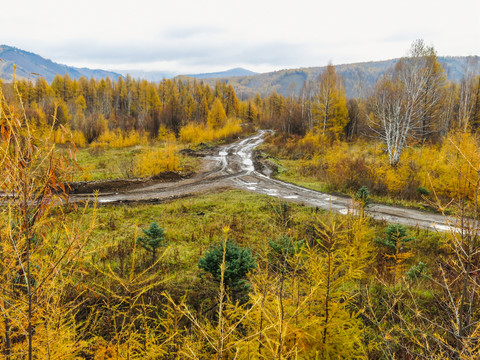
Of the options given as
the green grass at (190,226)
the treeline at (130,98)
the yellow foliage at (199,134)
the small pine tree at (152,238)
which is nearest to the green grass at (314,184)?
the green grass at (190,226)

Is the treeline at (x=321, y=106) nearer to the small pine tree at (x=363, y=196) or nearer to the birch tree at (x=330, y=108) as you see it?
the birch tree at (x=330, y=108)

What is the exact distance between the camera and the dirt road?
539 inches

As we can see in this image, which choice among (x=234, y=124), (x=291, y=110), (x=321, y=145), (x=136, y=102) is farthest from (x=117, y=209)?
(x=136, y=102)

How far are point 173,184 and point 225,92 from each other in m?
66.5

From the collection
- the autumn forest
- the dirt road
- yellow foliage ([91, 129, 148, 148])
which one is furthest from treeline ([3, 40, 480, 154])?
the dirt road

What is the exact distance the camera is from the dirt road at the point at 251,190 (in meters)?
13.7

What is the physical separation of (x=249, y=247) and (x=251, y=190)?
8.72 m

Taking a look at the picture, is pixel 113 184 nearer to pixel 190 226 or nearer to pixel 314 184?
pixel 190 226

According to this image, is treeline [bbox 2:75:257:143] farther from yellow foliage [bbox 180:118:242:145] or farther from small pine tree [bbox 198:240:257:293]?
small pine tree [bbox 198:240:257:293]

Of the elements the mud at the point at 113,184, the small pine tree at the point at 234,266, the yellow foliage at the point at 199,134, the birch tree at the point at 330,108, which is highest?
the birch tree at the point at 330,108

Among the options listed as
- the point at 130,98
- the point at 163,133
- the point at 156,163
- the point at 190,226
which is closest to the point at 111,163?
the point at 156,163

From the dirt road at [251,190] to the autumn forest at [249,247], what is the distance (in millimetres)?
931

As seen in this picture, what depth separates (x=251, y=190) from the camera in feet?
61.3

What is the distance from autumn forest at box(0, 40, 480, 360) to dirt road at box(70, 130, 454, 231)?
0.93m
